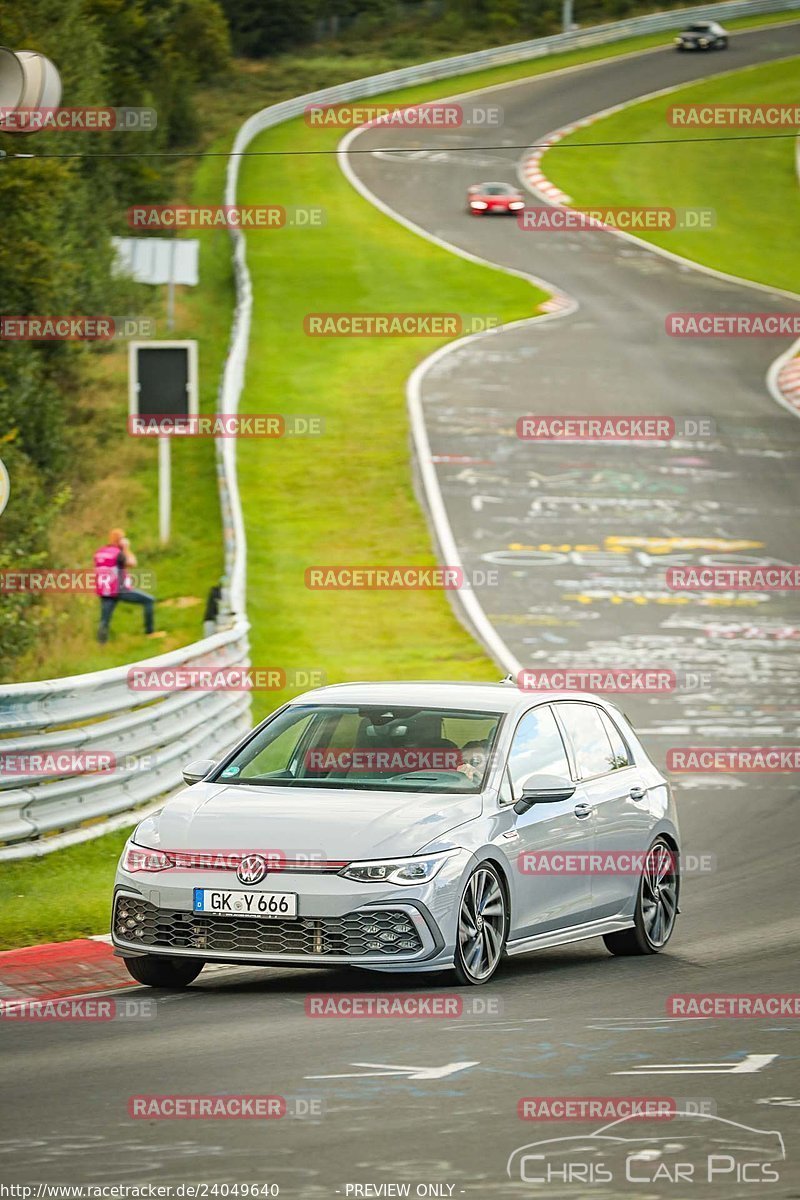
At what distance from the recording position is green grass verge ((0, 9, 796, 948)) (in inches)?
979

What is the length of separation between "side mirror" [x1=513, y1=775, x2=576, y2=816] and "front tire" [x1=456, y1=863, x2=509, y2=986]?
0.48 meters

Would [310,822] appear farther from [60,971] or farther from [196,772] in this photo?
[60,971]

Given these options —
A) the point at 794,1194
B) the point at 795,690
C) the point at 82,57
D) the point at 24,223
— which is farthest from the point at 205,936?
the point at 82,57

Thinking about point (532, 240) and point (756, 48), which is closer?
point (532, 240)

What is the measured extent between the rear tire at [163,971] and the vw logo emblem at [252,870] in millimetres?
624

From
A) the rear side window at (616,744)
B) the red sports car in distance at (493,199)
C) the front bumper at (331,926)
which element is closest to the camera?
the front bumper at (331,926)

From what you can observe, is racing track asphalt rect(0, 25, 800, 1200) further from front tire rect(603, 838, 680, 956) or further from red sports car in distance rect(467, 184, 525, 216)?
red sports car in distance rect(467, 184, 525, 216)

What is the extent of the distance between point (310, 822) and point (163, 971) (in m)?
1.09

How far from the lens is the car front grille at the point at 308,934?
9.57 metres

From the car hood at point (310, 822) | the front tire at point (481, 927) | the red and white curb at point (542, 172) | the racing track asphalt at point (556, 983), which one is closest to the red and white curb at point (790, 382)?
the racing track asphalt at point (556, 983)

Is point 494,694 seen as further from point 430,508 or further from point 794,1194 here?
point 430,508

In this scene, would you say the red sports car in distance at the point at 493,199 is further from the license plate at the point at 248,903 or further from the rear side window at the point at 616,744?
the license plate at the point at 248,903

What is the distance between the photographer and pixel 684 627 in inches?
1089

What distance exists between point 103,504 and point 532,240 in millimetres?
26899
